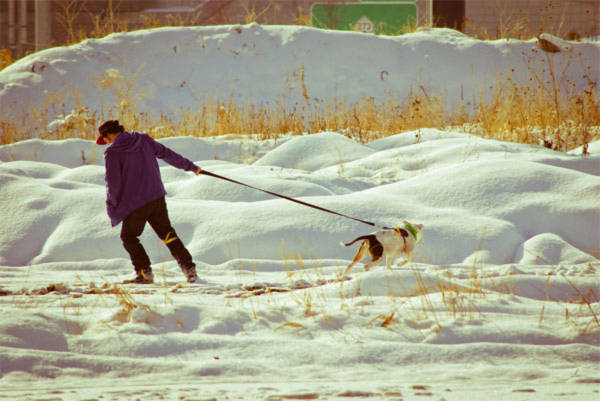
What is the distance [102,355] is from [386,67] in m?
11.6

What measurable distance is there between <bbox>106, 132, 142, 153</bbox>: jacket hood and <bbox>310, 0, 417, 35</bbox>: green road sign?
50.0 ft

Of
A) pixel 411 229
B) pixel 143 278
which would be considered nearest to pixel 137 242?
pixel 143 278

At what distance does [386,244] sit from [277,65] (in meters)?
9.81

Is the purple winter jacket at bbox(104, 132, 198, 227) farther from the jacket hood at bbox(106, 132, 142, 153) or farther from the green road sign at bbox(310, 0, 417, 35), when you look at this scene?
the green road sign at bbox(310, 0, 417, 35)

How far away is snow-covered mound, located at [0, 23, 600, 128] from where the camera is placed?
13188 millimetres

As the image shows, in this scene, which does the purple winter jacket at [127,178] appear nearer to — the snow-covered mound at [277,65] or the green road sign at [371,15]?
the snow-covered mound at [277,65]

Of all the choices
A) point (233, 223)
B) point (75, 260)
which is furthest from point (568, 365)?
point (75, 260)

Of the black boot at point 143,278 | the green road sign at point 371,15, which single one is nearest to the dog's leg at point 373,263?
the black boot at point 143,278

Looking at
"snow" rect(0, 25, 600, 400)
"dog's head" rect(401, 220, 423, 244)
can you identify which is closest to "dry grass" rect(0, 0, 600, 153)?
"snow" rect(0, 25, 600, 400)

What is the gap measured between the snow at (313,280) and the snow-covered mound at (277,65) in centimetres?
443

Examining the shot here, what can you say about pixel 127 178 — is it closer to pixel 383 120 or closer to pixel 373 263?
pixel 373 263

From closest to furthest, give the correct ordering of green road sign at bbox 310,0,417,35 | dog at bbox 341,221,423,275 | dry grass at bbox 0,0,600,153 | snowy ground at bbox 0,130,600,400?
snowy ground at bbox 0,130,600,400
dog at bbox 341,221,423,275
dry grass at bbox 0,0,600,153
green road sign at bbox 310,0,417,35

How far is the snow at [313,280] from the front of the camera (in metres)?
2.67

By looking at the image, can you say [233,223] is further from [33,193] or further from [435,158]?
[435,158]
